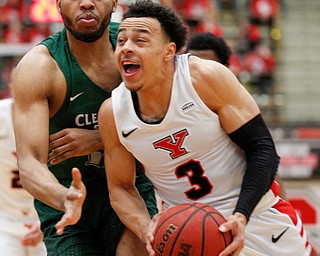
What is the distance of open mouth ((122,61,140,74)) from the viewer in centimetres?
385

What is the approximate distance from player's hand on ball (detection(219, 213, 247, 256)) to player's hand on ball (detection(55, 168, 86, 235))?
2.19 ft

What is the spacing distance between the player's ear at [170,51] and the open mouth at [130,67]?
0.18 m

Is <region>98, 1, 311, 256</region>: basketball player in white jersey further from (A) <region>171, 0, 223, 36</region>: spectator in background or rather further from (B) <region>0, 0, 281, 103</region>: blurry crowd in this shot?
(A) <region>171, 0, 223, 36</region>: spectator in background

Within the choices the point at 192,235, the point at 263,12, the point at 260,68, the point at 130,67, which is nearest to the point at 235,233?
the point at 192,235

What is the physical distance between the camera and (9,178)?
6137 mm

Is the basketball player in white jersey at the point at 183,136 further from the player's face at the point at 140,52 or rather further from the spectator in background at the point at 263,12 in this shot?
the spectator in background at the point at 263,12

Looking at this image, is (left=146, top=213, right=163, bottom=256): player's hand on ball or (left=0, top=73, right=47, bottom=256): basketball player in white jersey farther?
(left=0, top=73, right=47, bottom=256): basketball player in white jersey

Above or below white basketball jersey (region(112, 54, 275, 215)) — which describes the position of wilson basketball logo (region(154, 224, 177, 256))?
below

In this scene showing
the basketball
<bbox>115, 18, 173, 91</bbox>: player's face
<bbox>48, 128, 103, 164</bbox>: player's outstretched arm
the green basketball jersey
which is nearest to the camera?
the basketball

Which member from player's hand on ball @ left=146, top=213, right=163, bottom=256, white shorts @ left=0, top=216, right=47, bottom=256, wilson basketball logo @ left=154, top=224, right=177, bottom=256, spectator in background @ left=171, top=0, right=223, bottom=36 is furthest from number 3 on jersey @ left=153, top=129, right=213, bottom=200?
spectator in background @ left=171, top=0, right=223, bottom=36

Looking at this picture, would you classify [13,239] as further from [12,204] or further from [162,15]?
[162,15]

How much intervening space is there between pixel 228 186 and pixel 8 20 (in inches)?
430

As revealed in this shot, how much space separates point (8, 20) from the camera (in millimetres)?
14234

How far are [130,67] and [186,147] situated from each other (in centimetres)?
51
